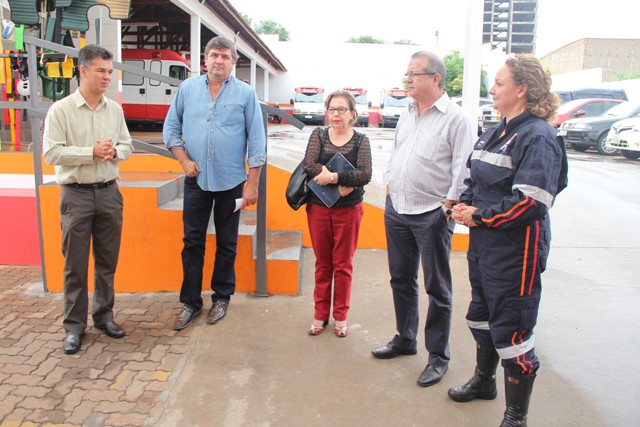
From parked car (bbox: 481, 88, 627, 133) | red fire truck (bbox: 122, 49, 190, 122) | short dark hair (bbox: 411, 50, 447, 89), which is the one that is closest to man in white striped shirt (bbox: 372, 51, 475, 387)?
short dark hair (bbox: 411, 50, 447, 89)

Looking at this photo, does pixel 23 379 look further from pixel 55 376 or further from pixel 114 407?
pixel 114 407

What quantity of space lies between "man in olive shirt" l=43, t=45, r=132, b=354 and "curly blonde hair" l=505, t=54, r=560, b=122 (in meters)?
2.40

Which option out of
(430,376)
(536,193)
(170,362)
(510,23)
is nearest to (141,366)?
(170,362)

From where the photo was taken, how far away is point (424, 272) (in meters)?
3.25

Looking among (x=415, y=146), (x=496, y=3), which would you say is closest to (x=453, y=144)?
(x=415, y=146)

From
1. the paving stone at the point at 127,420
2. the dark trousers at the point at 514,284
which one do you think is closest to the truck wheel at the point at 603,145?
the dark trousers at the point at 514,284

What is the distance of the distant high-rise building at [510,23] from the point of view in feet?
28.0

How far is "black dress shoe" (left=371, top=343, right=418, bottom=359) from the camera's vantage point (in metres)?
3.49

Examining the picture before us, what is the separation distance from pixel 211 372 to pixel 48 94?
181 inches

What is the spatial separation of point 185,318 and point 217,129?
1345 millimetres

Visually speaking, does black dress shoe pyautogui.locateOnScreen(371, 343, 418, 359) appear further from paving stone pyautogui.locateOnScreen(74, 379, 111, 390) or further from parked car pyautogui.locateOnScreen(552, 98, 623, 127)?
parked car pyautogui.locateOnScreen(552, 98, 623, 127)

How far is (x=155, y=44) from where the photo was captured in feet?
72.0

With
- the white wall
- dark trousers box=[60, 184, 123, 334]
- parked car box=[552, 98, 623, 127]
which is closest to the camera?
dark trousers box=[60, 184, 123, 334]

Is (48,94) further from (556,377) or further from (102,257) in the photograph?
(556,377)
